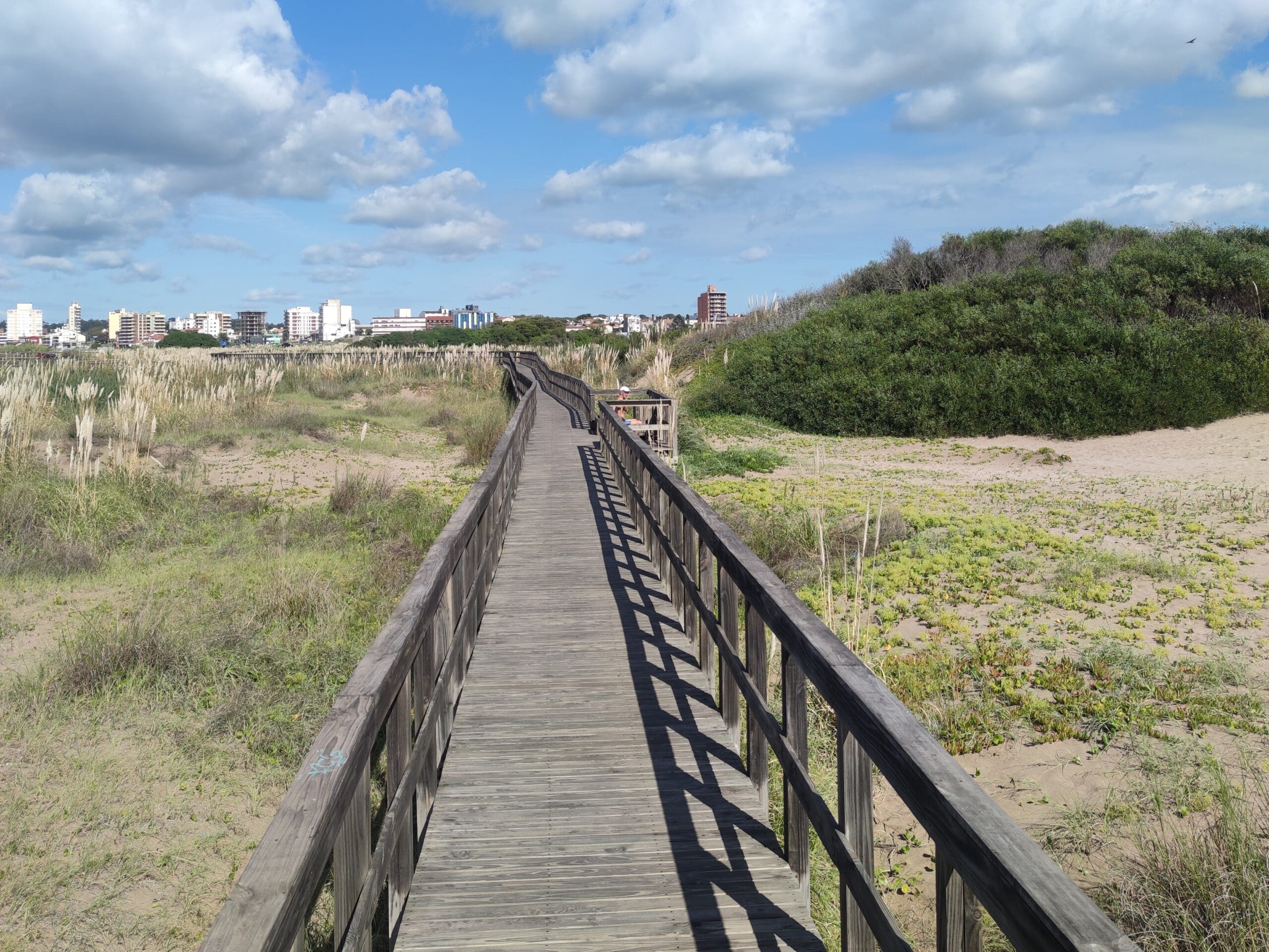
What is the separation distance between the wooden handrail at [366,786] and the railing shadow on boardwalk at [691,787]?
105 centimetres

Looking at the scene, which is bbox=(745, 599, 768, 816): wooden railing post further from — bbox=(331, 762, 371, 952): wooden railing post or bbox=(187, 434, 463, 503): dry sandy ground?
bbox=(187, 434, 463, 503): dry sandy ground

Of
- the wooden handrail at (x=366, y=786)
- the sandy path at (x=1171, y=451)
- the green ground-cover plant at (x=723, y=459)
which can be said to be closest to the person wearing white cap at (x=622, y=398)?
the green ground-cover plant at (x=723, y=459)

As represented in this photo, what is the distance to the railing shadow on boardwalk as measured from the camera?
3068mm

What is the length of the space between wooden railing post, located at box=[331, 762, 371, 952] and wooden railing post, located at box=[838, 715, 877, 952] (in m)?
1.34

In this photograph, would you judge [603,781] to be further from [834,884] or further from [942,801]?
[942,801]

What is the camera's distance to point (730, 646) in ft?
13.9

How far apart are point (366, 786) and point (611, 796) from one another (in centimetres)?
171

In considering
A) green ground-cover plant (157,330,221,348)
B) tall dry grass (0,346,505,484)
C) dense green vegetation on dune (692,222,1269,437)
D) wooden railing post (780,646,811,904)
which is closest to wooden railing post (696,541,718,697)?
wooden railing post (780,646,811,904)

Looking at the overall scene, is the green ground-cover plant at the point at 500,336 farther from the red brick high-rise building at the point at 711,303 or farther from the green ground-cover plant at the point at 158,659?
the green ground-cover plant at the point at 158,659

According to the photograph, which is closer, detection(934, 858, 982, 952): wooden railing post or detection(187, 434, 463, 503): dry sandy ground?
detection(934, 858, 982, 952): wooden railing post

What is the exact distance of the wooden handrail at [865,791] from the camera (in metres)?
1.56

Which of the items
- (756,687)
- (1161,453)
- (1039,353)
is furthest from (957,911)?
(1039,353)

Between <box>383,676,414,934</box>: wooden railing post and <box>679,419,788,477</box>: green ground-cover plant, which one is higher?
<box>679,419,788,477</box>: green ground-cover plant

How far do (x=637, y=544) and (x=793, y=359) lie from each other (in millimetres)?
19434
